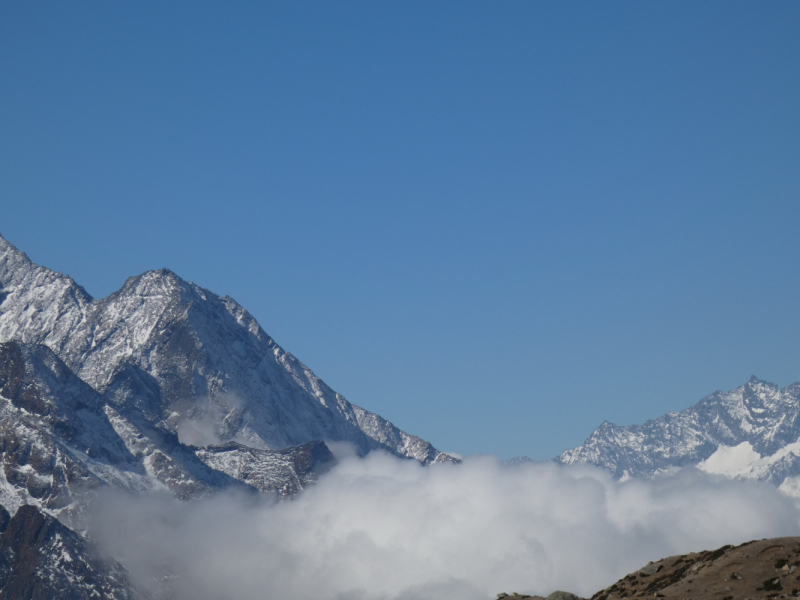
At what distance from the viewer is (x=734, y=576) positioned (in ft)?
413

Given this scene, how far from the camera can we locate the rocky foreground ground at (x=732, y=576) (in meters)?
120

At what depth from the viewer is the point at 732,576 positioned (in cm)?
12619

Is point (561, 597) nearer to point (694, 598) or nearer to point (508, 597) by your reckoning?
point (508, 597)

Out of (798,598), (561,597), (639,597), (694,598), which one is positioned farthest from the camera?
(561,597)

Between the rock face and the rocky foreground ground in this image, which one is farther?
the rock face

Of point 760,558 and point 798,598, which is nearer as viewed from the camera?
point 798,598

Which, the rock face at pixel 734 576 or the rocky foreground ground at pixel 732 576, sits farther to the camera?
the rock face at pixel 734 576

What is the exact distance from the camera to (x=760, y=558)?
420 ft

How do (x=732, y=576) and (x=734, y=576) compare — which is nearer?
(x=734, y=576)

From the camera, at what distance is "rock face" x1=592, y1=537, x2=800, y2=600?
120250mm

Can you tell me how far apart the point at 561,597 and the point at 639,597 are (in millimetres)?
15146

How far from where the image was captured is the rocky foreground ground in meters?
120

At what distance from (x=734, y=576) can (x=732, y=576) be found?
36 centimetres

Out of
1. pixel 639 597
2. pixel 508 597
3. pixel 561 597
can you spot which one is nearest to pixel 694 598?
pixel 639 597
